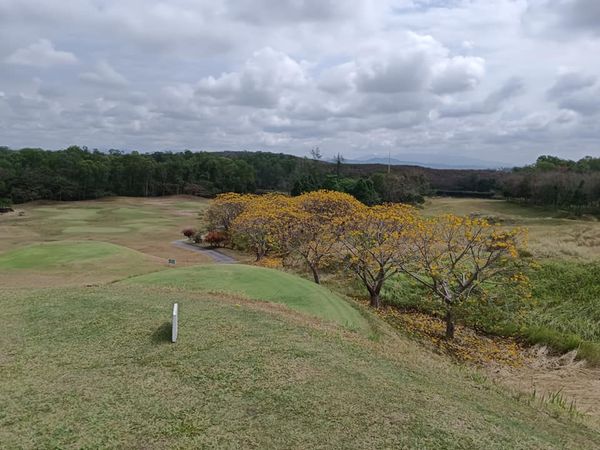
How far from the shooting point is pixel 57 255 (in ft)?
97.9

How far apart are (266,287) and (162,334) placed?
692 centimetres

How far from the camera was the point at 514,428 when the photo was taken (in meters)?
7.40

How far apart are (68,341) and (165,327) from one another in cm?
200

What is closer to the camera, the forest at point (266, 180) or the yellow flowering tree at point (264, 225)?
the yellow flowering tree at point (264, 225)

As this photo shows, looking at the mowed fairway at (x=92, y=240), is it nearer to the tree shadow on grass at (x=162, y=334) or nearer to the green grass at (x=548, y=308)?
the tree shadow on grass at (x=162, y=334)

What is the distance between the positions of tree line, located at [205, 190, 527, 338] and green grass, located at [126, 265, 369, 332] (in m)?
4.18

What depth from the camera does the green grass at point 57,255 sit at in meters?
27.5

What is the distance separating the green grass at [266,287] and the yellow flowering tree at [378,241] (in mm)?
3981

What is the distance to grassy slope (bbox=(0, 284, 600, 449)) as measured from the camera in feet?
21.5

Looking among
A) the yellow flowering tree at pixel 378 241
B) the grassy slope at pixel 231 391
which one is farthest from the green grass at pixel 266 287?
the yellow flowering tree at pixel 378 241

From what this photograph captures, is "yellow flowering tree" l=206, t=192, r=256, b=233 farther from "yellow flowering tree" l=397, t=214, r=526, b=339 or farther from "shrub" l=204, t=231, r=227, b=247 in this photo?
"yellow flowering tree" l=397, t=214, r=526, b=339

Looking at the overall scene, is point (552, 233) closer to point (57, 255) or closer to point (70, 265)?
point (70, 265)

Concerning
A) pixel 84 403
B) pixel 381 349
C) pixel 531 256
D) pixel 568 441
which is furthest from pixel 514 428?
pixel 531 256

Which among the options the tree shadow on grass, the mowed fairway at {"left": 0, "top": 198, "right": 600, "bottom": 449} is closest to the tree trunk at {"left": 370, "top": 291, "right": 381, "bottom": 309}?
the mowed fairway at {"left": 0, "top": 198, "right": 600, "bottom": 449}
